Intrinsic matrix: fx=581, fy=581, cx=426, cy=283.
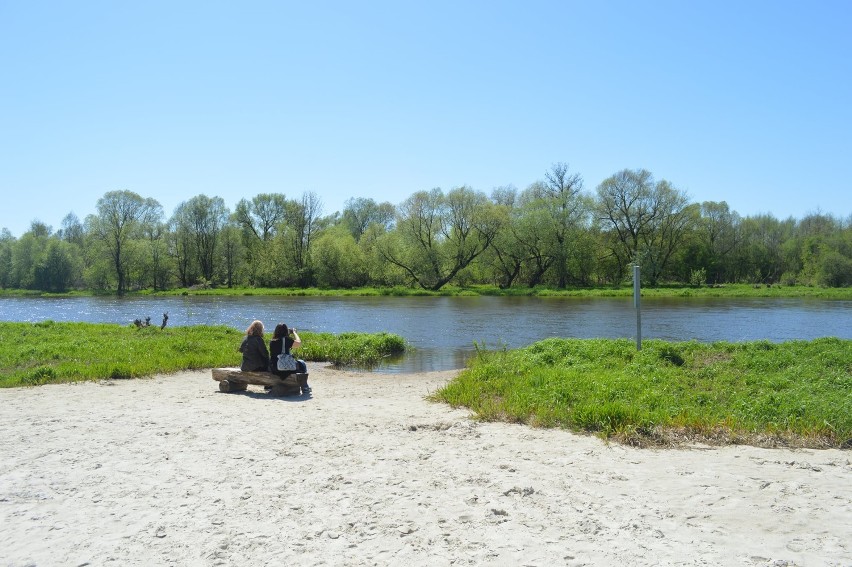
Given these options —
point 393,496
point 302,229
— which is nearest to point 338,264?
point 302,229

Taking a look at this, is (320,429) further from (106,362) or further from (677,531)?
(106,362)

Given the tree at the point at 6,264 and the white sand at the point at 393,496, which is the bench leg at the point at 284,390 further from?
the tree at the point at 6,264

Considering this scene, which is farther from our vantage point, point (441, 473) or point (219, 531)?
point (441, 473)

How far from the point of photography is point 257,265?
84.9 m

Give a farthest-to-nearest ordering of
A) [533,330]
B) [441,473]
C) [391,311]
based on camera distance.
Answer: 1. [391,311]
2. [533,330]
3. [441,473]

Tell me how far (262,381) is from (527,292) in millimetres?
58174

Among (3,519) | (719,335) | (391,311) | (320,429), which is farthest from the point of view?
(391,311)

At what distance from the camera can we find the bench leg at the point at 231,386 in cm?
1296

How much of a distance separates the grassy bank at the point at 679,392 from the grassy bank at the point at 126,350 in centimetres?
735

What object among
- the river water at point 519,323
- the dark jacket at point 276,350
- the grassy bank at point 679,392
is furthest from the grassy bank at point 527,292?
the dark jacket at point 276,350

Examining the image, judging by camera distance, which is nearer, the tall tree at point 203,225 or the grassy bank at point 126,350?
the grassy bank at point 126,350

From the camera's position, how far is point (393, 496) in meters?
6.48

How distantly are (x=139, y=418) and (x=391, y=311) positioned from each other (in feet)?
117

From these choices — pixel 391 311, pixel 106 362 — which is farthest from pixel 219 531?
pixel 391 311
